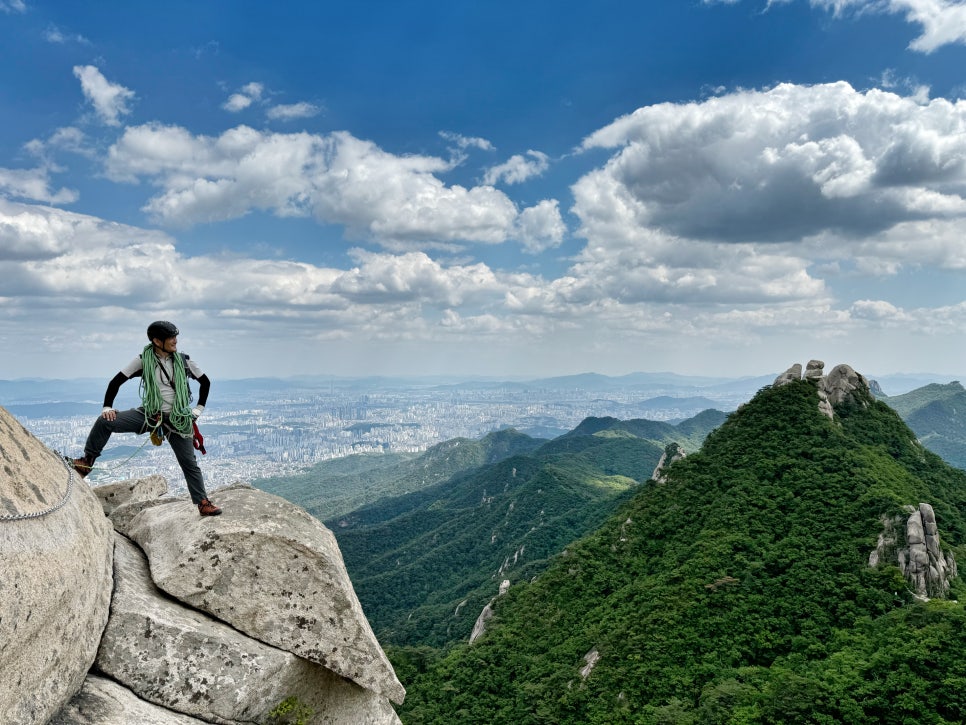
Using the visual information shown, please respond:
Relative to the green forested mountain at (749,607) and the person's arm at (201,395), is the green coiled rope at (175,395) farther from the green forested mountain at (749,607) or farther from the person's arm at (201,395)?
the green forested mountain at (749,607)

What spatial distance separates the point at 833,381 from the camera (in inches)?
2432

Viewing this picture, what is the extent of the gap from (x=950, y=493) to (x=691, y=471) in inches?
859

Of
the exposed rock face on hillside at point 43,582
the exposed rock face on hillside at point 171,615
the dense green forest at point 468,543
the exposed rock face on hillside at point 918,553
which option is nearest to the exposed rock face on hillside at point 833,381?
the exposed rock face on hillside at point 918,553

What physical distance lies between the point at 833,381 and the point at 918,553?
32.5 metres

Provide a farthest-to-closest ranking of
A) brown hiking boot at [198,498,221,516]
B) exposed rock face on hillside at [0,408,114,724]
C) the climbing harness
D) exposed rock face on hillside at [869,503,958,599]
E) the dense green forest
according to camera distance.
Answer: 1. the dense green forest
2. exposed rock face on hillside at [869,503,958,599]
3. brown hiking boot at [198,498,221,516]
4. the climbing harness
5. exposed rock face on hillside at [0,408,114,724]

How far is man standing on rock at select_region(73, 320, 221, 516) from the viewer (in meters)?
8.86

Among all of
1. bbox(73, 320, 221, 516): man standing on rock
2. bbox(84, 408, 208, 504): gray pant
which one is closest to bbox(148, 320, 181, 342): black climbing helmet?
bbox(73, 320, 221, 516): man standing on rock

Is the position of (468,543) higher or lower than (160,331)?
lower

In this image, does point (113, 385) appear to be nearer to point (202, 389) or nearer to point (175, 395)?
point (175, 395)

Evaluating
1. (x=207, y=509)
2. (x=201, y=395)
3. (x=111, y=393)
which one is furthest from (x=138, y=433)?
(x=207, y=509)

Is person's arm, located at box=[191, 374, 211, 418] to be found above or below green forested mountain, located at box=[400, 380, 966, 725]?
above

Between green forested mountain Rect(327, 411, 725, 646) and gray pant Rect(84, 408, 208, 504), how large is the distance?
69.1 metres

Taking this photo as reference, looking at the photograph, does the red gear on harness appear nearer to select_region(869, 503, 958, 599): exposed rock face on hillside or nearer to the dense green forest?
select_region(869, 503, 958, 599): exposed rock face on hillside

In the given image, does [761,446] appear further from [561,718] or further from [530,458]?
[530,458]
